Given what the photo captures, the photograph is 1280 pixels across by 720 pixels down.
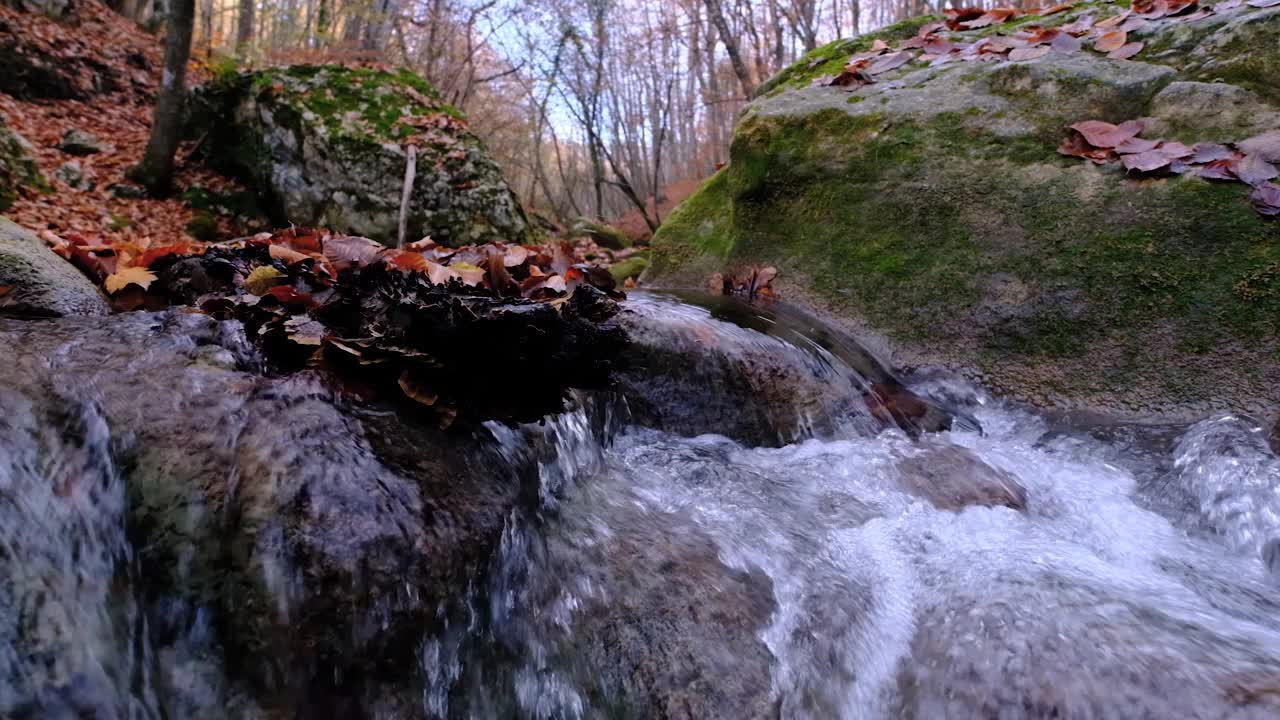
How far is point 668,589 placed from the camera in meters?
1.59

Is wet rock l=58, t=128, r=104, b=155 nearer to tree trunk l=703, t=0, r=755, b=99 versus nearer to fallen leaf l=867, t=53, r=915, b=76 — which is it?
tree trunk l=703, t=0, r=755, b=99

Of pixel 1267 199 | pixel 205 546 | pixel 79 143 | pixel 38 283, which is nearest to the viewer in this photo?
pixel 205 546

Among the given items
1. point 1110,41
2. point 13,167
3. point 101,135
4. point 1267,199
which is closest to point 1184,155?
point 1267,199

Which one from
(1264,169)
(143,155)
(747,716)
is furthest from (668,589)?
(143,155)

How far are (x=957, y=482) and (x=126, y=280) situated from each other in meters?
2.71

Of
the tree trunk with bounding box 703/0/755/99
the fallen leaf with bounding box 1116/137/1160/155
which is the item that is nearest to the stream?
the fallen leaf with bounding box 1116/137/1160/155

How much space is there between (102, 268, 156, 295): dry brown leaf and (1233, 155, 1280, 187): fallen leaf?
4.07 m

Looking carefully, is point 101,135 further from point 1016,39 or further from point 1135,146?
point 1135,146

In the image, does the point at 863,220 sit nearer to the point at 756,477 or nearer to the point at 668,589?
the point at 756,477

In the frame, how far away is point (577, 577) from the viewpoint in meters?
1.62

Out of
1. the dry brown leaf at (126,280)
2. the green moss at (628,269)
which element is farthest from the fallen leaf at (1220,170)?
the dry brown leaf at (126,280)

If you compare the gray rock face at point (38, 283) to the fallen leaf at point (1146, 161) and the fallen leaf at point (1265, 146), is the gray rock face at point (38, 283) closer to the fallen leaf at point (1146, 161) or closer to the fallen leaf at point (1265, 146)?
the fallen leaf at point (1146, 161)

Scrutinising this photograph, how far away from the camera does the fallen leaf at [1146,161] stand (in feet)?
9.39

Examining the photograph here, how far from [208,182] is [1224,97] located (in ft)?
27.6
